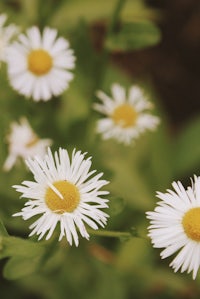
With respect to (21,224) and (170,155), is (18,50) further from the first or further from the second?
(170,155)

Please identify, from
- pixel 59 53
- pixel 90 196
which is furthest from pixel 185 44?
pixel 90 196

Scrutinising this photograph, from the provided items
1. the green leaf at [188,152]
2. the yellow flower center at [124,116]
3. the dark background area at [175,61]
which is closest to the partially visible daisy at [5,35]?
the yellow flower center at [124,116]

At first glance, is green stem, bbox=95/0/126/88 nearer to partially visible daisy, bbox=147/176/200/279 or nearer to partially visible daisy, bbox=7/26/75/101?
partially visible daisy, bbox=7/26/75/101

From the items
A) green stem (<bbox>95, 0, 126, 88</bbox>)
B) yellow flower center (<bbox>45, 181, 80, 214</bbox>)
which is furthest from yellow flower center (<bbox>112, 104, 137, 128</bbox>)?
yellow flower center (<bbox>45, 181, 80, 214</bbox>)

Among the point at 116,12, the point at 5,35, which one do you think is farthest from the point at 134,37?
the point at 5,35

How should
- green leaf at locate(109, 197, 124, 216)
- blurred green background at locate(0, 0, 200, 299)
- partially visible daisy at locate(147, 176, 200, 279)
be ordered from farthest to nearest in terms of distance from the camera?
1. blurred green background at locate(0, 0, 200, 299)
2. green leaf at locate(109, 197, 124, 216)
3. partially visible daisy at locate(147, 176, 200, 279)

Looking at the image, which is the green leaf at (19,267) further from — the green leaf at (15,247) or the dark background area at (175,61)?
the dark background area at (175,61)

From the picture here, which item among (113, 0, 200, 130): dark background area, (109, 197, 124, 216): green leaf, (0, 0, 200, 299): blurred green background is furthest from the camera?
(113, 0, 200, 130): dark background area

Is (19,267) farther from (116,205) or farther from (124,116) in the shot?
(124,116)
